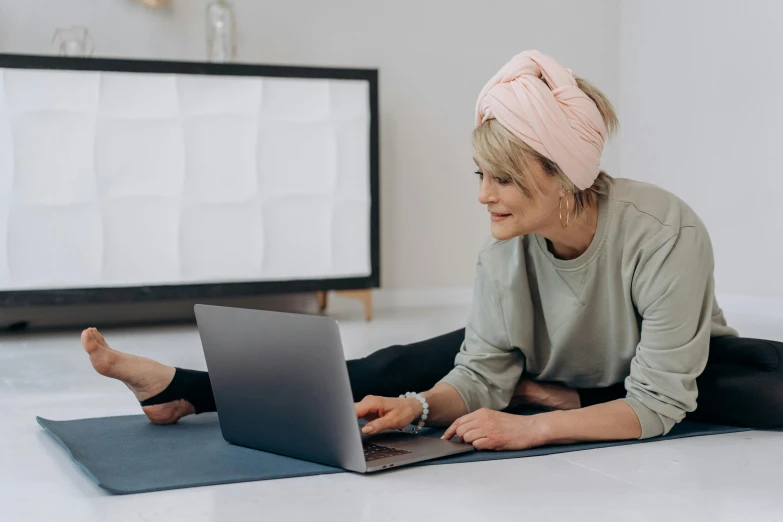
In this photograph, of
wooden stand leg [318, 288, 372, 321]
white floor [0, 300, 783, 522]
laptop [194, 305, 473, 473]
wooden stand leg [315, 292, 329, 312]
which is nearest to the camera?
white floor [0, 300, 783, 522]

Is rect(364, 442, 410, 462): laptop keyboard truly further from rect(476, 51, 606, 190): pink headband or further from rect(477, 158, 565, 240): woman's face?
rect(476, 51, 606, 190): pink headband

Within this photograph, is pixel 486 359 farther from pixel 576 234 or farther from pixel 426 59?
pixel 426 59

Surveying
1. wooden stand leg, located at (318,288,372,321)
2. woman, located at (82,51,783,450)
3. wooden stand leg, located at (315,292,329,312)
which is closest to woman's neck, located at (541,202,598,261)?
woman, located at (82,51,783,450)

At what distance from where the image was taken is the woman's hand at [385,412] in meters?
1.79

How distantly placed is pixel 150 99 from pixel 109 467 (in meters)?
2.59

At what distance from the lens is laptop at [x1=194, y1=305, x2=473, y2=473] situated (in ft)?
5.26

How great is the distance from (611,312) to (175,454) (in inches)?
35.7

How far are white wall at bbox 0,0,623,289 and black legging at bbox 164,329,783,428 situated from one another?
9.24ft

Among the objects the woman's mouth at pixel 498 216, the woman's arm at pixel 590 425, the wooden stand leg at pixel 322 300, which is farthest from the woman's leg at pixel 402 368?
the wooden stand leg at pixel 322 300

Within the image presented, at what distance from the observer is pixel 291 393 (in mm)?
1689

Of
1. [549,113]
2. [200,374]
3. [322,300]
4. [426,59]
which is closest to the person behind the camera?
[549,113]

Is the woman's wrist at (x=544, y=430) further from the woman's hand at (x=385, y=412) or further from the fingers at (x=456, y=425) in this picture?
the woman's hand at (x=385, y=412)

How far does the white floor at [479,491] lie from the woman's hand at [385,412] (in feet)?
0.37

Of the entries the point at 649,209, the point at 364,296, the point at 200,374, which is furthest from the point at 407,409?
the point at 364,296
